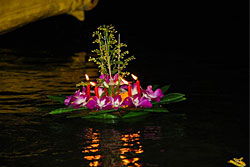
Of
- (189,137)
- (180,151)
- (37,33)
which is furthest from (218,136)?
(37,33)

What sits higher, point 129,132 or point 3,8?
point 3,8

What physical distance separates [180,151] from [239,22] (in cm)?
3099

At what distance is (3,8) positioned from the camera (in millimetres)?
7730

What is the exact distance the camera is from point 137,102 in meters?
10.2

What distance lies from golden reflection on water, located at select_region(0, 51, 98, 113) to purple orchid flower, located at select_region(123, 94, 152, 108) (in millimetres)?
1676

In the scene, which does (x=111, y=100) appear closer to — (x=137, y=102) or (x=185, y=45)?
(x=137, y=102)

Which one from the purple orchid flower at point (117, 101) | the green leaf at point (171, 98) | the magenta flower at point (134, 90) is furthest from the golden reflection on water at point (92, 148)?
the green leaf at point (171, 98)

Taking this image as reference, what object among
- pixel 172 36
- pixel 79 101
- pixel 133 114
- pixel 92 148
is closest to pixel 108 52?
pixel 79 101

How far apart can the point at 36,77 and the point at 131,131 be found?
640 cm

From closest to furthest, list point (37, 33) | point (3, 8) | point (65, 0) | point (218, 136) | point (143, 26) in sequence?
point (3, 8), point (65, 0), point (218, 136), point (37, 33), point (143, 26)

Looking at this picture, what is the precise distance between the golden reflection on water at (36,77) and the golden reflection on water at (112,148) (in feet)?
7.37

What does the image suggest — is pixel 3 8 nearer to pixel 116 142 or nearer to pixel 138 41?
pixel 116 142

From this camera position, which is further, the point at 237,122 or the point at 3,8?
the point at 237,122

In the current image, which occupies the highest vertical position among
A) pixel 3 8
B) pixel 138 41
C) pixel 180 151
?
pixel 138 41
